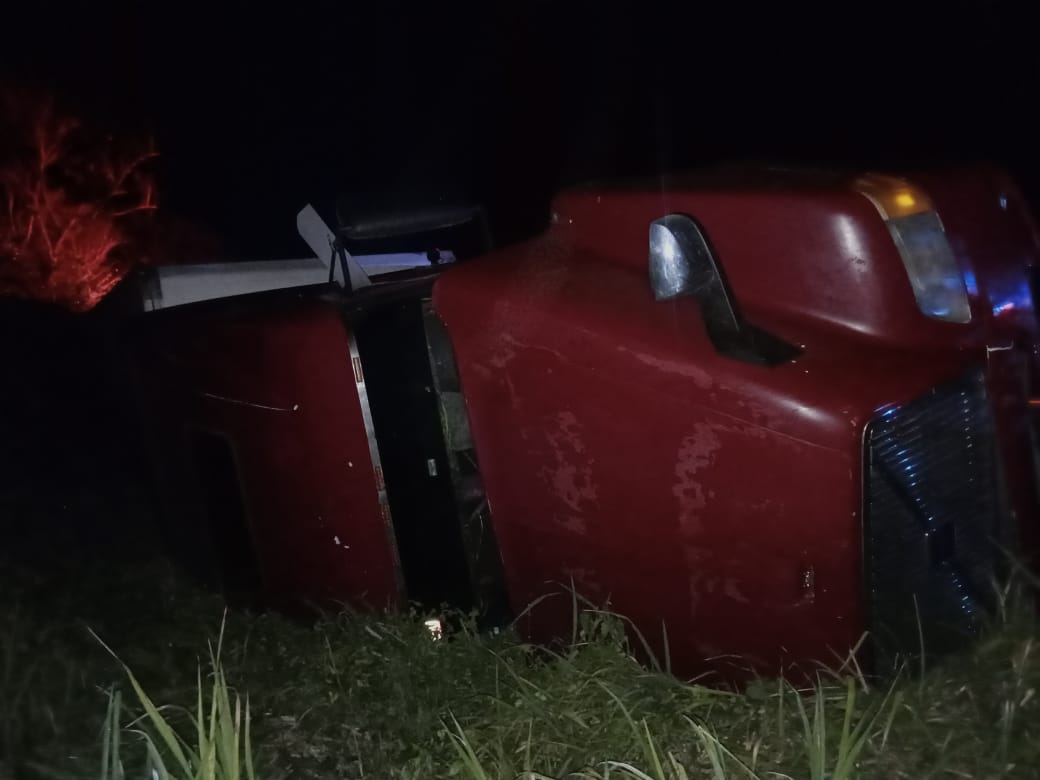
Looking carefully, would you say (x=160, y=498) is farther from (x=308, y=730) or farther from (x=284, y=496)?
(x=308, y=730)

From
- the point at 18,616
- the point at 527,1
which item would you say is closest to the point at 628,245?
the point at 18,616

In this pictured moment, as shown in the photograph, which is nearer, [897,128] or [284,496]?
[284,496]

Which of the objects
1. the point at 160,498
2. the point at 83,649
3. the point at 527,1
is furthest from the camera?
the point at 527,1

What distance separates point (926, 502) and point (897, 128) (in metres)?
9.87

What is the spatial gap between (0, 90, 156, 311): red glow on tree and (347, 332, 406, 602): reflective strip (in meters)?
18.1

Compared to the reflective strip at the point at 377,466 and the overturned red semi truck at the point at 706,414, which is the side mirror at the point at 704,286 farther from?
the reflective strip at the point at 377,466

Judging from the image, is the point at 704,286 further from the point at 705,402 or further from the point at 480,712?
the point at 480,712

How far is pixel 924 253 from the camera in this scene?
2.26 metres

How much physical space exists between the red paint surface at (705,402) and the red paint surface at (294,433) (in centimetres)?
44

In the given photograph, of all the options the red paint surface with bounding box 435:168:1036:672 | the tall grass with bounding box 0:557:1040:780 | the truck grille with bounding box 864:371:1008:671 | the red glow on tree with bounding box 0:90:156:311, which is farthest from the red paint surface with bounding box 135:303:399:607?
the red glow on tree with bounding box 0:90:156:311

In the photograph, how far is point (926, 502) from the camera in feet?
7.07

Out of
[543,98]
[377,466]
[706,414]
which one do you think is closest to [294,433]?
[377,466]

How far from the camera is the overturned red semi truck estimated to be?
6.94 ft

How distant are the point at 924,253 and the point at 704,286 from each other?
0.52m
